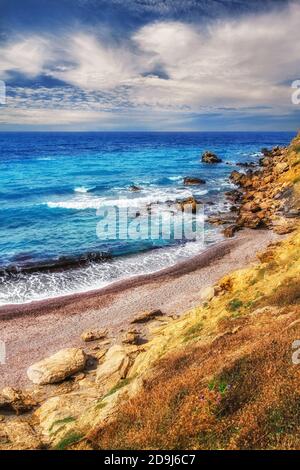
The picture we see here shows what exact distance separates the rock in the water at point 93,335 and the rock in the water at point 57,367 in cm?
255

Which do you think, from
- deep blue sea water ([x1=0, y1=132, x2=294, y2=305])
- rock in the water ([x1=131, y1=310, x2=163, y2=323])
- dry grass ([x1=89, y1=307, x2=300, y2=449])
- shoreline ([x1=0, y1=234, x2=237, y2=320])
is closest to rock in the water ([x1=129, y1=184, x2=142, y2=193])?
deep blue sea water ([x1=0, y1=132, x2=294, y2=305])

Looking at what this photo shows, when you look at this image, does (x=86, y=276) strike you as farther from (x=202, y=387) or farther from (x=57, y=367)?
(x=202, y=387)

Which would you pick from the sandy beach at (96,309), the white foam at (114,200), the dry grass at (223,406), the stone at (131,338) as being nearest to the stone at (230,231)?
the sandy beach at (96,309)

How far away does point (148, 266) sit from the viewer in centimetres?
3256

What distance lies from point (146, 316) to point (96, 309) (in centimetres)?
398

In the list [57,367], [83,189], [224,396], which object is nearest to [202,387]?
[224,396]

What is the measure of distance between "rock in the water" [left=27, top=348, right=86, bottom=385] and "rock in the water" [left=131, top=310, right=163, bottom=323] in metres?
4.99

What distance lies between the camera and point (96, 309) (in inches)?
993

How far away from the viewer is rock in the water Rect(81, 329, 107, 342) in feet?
71.3

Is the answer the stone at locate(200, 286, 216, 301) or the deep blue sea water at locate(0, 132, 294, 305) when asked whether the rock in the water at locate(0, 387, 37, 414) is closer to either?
the deep blue sea water at locate(0, 132, 294, 305)

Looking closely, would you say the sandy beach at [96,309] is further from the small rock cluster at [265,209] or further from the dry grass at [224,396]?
the dry grass at [224,396]

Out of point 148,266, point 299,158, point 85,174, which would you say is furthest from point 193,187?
point 148,266

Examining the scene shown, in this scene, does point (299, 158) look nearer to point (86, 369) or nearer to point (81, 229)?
point (81, 229)
